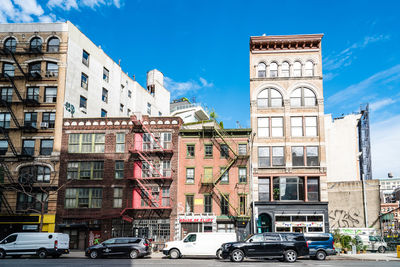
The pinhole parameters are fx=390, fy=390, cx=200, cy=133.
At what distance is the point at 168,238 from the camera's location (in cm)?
3669

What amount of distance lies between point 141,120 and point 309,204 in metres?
18.3

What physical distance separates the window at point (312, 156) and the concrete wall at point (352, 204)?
931 centimetres

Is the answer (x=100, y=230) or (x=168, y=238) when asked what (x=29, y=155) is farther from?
(x=168, y=238)

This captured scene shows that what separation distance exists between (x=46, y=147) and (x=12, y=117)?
4801 millimetres

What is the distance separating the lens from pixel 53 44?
4175 centimetres

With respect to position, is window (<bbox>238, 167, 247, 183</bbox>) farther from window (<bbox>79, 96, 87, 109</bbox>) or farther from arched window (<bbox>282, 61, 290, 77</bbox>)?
window (<bbox>79, 96, 87, 109</bbox>)

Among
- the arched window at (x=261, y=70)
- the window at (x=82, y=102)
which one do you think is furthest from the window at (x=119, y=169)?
the arched window at (x=261, y=70)

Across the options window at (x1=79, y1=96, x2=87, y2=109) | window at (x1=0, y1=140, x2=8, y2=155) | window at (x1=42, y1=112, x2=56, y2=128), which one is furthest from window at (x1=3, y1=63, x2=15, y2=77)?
window at (x1=79, y1=96, x2=87, y2=109)

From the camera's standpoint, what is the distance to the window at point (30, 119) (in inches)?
1568

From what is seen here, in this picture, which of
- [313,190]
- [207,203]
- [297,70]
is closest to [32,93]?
[207,203]

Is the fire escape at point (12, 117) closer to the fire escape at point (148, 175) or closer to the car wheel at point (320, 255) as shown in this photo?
the fire escape at point (148, 175)

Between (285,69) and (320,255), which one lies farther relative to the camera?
→ (285,69)

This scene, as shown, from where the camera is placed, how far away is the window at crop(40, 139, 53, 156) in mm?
39312

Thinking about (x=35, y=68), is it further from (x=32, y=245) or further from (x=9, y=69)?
(x=32, y=245)
